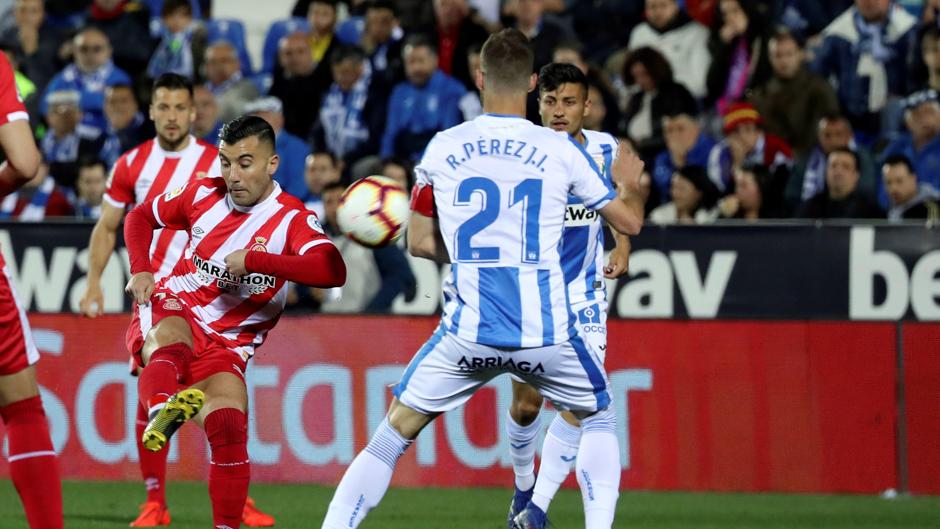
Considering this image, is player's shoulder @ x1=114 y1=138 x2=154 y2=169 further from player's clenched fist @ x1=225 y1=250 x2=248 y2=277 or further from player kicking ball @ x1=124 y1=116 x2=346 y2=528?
player's clenched fist @ x1=225 y1=250 x2=248 y2=277

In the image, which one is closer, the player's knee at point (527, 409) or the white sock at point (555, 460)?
the white sock at point (555, 460)

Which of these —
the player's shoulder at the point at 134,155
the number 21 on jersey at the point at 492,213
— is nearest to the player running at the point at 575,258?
the number 21 on jersey at the point at 492,213

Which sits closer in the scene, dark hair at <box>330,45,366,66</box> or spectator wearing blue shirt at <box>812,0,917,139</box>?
spectator wearing blue shirt at <box>812,0,917,139</box>

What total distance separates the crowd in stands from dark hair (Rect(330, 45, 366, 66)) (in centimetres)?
2

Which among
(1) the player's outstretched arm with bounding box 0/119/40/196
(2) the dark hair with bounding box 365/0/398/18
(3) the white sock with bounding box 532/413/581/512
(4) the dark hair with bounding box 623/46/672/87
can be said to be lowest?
(3) the white sock with bounding box 532/413/581/512

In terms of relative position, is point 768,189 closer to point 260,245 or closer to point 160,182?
point 160,182

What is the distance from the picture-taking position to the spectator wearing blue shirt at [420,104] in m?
13.0

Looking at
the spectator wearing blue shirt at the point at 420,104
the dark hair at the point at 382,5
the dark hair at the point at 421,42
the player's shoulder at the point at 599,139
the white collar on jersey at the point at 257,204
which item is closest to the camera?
the white collar on jersey at the point at 257,204

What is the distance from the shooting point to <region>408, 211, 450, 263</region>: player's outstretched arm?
19.5 ft

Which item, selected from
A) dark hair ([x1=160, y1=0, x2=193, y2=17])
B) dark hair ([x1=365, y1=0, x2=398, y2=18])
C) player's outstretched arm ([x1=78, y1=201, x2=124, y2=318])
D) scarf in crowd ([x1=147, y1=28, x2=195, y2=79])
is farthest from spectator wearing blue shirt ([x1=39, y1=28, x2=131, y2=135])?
player's outstretched arm ([x1=78, y1=201, x2=124, y2=318])

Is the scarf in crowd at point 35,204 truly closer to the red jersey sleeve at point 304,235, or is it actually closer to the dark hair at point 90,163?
the dark hair at point 90,163

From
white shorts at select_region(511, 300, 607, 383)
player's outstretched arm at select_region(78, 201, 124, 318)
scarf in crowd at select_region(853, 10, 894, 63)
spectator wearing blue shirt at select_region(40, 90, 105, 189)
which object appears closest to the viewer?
white shorts at select_region(511, 300, 607, 383)

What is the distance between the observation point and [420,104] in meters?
13.1

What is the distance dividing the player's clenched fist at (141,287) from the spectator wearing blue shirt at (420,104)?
20.6 feet
